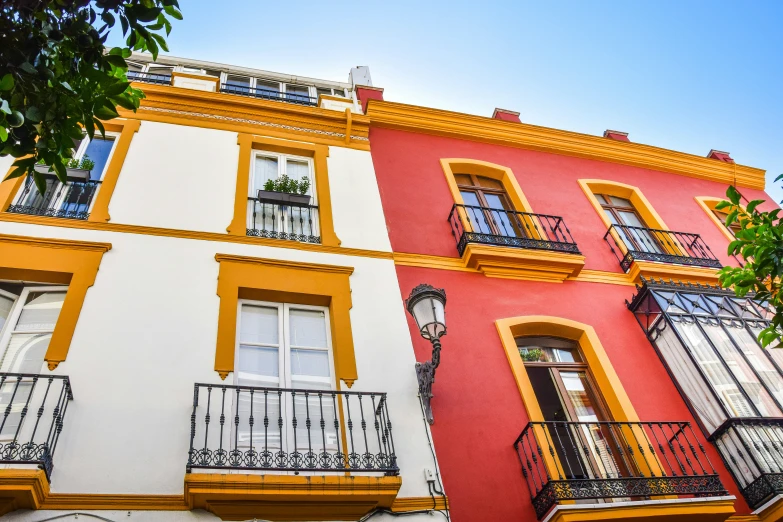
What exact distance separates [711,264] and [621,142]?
3678 millimetres

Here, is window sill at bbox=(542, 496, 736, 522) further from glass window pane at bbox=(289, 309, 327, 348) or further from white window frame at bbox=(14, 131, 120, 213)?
white window frame at bbox=(14, 131, 120, 213)

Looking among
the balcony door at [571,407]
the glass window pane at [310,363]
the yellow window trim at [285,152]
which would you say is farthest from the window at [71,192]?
the balcony door at [571,407]

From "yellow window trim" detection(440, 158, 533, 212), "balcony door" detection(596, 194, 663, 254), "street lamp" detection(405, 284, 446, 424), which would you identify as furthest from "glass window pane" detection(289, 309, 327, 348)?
"balcony door" detection(596, 194, 663, 254)

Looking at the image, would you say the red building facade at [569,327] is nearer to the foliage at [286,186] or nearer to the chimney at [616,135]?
the chimney at [616,135]

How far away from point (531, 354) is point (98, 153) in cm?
683

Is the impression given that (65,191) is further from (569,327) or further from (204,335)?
(569,327)

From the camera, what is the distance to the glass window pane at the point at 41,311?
6.62m

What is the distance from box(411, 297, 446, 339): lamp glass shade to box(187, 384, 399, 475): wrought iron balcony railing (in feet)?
2.66

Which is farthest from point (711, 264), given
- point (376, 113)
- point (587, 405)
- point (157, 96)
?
point (157, 96)

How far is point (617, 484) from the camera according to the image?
6516mm

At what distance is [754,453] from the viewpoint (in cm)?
697

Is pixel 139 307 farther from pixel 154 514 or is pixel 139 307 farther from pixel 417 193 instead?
pixel 417 193

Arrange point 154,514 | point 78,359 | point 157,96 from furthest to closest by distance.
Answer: point 157,96, point 78,359, point 154,514

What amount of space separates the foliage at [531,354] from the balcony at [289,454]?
2603 mm
